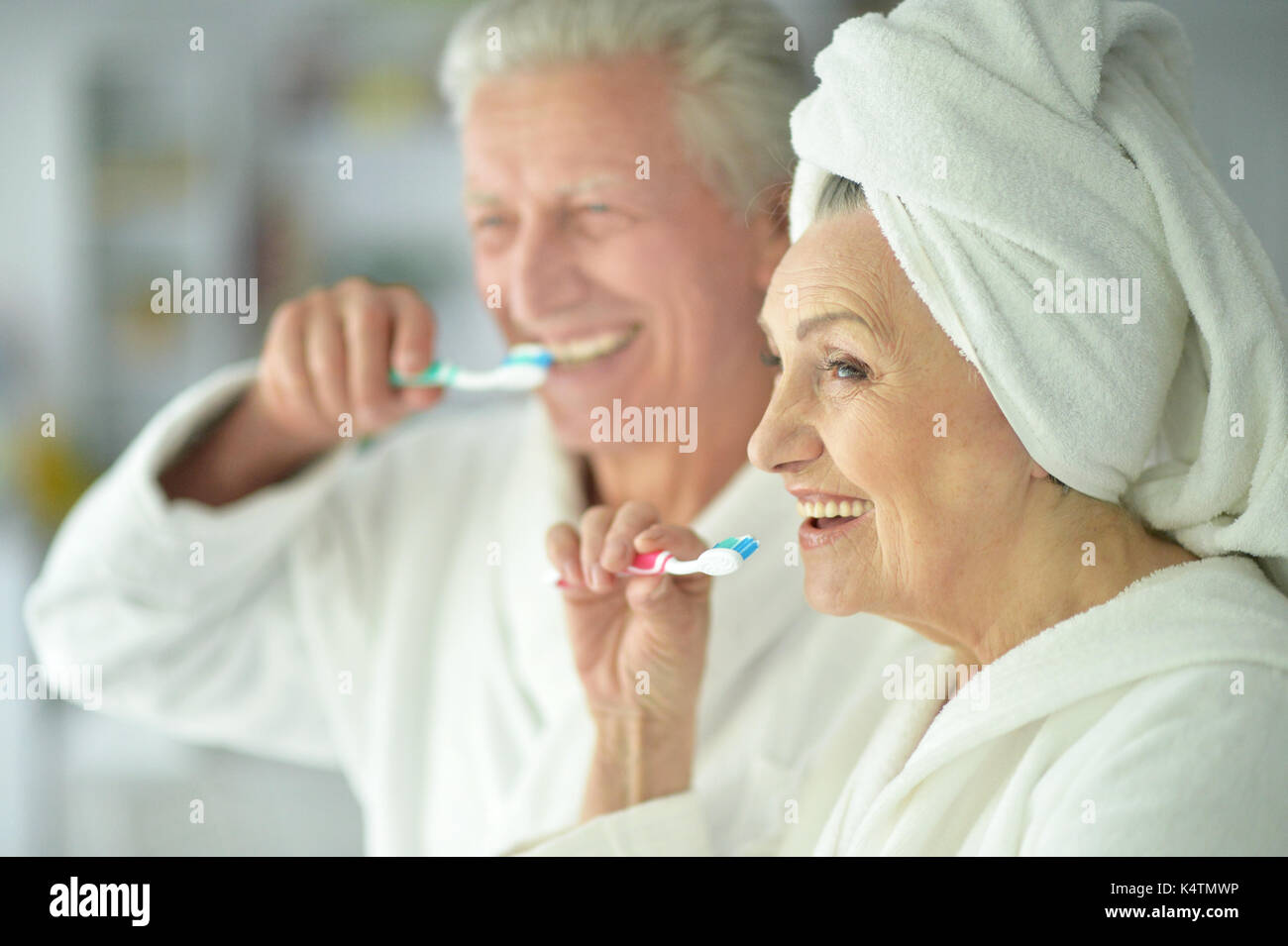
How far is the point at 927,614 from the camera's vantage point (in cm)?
62

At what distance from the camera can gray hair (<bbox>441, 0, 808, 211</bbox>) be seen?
0.81 metres

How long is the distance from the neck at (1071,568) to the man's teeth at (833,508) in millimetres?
72

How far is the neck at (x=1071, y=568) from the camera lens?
0.58 meters

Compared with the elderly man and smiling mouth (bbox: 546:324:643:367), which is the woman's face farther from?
smiling mouth (bbox: 546:324:643:367)

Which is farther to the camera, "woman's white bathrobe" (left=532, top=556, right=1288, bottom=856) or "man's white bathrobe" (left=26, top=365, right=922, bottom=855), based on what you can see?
"man's white bathrobe" (left=26, top=365, right=922, bottom=855)

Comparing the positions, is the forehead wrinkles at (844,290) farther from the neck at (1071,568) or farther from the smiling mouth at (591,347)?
the smiling mouth at (591,347)

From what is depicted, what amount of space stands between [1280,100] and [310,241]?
50.0 inches

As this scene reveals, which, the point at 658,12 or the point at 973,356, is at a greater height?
the point at 658,12

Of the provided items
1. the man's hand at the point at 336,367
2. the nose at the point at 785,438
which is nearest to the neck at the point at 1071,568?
the nose at the point at 785,438

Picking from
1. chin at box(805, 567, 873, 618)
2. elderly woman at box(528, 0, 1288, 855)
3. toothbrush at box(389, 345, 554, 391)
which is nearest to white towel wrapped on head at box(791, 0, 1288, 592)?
elderly woman at box(528, 0, 1288, 855)

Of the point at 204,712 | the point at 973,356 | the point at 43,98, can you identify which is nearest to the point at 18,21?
the point at 43,98

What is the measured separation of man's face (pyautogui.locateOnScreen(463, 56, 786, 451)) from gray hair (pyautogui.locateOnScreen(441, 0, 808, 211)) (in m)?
0.01
